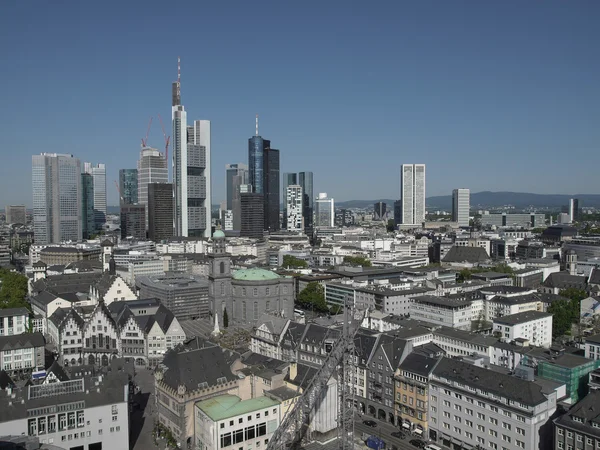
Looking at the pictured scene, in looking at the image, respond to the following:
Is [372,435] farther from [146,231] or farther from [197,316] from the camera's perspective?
[146,231]

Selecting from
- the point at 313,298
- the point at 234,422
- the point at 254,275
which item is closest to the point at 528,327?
the point at 313,298

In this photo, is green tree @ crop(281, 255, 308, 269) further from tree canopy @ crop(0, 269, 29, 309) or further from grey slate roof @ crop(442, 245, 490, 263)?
tree canopy @ crop(0, 269, 29, 309)

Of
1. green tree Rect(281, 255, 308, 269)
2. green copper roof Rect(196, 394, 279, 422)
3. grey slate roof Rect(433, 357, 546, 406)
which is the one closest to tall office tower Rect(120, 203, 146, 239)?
green tree Rect(281, 255, 308, 269)

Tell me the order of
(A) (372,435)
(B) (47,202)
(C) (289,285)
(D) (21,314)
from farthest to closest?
1. (B) (47,202)
2. (C) (289,285)
3. (D) (21,314)
4. (A) (372,435)

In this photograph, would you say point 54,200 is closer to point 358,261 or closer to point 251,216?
point 251,216

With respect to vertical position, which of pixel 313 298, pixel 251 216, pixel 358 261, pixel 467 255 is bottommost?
pixel 313 298

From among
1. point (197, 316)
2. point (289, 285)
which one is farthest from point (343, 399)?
point (197, 316)
